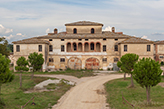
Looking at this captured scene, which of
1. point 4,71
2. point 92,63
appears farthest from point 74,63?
point 4,71

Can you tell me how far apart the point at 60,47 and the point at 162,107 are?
34.6 m

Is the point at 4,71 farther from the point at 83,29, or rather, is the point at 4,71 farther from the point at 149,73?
the point at 83,29

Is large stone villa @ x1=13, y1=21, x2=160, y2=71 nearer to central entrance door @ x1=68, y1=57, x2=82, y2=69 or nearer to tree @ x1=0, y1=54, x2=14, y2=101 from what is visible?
central entrance door @ x1=68, y1=57, x2=82, y2=69

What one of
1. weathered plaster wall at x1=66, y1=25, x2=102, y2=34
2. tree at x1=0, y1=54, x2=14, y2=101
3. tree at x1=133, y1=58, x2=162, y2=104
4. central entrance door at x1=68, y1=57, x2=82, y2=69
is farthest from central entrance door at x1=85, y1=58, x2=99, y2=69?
tree at x1=0, y1=54, x2=14, y2=101

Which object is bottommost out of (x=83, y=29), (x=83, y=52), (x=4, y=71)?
(x=4, y=71)

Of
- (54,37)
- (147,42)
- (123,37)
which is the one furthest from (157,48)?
(54,37)

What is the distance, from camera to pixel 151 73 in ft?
47.2

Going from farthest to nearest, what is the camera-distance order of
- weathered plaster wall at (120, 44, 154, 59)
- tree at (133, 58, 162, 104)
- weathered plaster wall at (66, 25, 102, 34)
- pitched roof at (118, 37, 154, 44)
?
weathered plaster wall at (66, 25, 102, 34), weathered plaster wall at (120, 44, 154, 59), pitched roof at (118, 37, 154, 44), tree at (133, 58, 162, 104)

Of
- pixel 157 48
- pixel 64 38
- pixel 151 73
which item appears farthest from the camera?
pixel 157 48

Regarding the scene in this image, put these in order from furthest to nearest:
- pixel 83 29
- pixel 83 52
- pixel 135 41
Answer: pixel 83 29
pixel 83 52
pixel 135 41

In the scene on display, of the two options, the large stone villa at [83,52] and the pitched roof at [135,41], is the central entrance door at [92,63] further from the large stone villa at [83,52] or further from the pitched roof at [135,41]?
the pitched roof at [135,41]

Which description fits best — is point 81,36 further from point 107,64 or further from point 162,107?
point 162,107

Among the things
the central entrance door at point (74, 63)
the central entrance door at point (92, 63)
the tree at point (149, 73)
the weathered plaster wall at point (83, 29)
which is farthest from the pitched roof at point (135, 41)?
the tree at point (149, 73)

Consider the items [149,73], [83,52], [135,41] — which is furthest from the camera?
[83,52]
